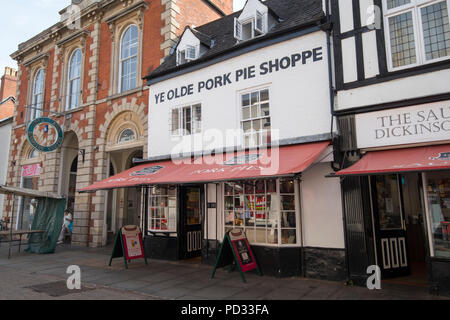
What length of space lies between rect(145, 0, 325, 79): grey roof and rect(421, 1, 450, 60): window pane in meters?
2.29

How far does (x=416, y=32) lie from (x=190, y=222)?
8128 mm

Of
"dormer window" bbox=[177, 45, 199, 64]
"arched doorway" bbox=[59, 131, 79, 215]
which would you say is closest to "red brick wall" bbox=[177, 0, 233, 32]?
"dormer window" bbox=[177, 45, 199, 64]

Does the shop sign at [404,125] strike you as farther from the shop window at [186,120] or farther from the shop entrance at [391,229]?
the shop window at [186,120]

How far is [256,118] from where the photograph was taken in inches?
360

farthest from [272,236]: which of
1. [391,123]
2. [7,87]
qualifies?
[7,87]

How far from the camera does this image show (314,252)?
7.65 metres

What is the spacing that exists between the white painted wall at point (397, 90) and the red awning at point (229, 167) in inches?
43.5

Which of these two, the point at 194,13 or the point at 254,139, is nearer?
the point at 254,139

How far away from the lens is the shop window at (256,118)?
8953 millimetres

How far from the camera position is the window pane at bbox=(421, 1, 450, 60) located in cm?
659

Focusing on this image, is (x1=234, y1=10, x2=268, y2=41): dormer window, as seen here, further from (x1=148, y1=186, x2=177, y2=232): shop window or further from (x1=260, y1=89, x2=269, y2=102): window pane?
(x1=148, y1=186, x2=177, y2=232): shop window

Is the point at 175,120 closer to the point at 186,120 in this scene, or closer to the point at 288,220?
the point at 186,120

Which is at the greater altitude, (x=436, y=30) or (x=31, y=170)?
(x=436, y=30)

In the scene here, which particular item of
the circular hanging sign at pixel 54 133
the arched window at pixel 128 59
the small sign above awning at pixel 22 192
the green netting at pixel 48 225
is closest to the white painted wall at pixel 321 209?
the arched window at pixel 128 59
